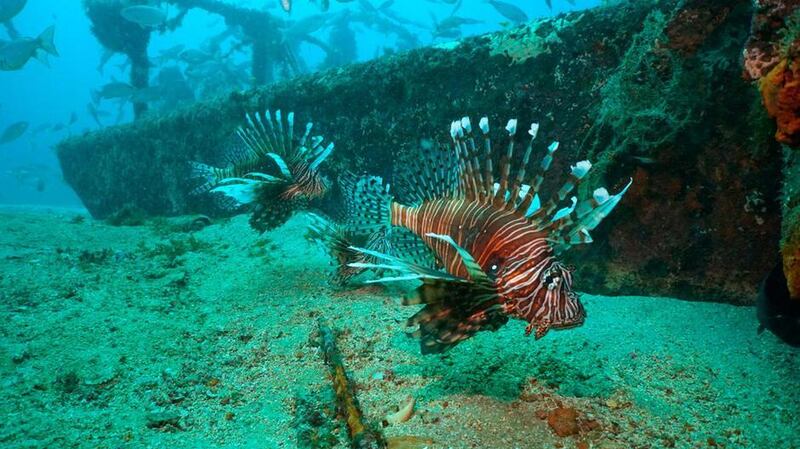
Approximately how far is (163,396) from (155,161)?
6942mm

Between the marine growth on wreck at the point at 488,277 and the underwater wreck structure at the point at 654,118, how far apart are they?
0.06ft

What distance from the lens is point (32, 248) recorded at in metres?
5.05

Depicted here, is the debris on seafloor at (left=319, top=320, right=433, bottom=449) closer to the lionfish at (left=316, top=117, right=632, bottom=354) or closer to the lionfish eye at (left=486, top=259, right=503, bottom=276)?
the lionfish at (left=316, top=117, right=632, bottom=354)

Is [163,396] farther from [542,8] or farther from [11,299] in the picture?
[542,8]

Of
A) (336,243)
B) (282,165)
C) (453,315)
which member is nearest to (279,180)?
(282,165)

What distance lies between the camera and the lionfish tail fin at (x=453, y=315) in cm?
180

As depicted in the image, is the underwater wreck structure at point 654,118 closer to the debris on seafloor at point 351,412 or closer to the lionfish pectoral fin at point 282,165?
the lionfish pectoral fin at point 282,165

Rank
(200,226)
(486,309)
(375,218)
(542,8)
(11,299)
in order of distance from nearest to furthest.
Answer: (486,309) < (375,218) < (11,299) < (200,226) < (542,8)

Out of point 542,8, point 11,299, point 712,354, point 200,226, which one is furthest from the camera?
point 542,8

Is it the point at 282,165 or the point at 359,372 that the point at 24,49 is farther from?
the point at 359,372

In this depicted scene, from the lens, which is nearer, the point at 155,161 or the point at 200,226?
the point at 200,226

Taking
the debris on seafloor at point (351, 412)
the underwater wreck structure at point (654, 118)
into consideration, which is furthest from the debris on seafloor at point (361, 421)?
the underwater wreck structure at point (654, 118)

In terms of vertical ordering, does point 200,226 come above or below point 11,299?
above

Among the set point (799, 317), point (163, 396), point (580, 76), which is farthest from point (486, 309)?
point (580, 76)
